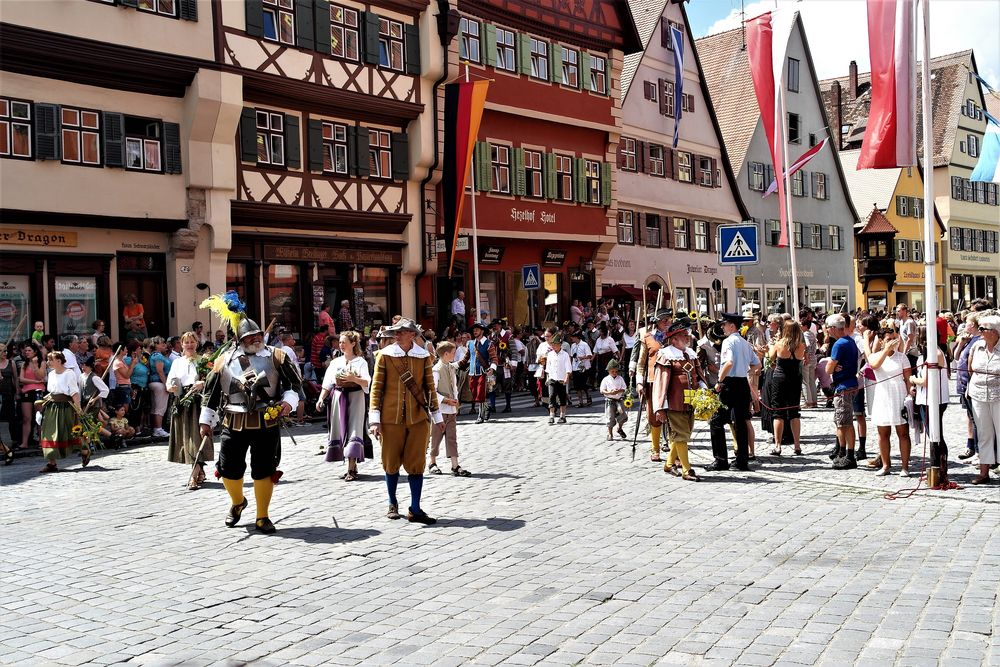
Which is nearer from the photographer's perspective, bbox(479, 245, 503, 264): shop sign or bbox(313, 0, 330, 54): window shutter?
bbox(313, 0, 330, 54): window shutter

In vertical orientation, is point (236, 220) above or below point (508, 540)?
above

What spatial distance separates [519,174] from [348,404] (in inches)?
877

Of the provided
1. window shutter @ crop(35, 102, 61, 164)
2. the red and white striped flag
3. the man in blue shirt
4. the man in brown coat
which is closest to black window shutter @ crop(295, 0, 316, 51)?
window shutter @ crop(35, 102, 61, 164)

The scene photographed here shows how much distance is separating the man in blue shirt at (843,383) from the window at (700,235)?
1326 inches

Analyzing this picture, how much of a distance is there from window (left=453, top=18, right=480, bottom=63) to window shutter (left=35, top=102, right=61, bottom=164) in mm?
13459

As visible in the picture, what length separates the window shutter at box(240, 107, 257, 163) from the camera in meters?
25.7

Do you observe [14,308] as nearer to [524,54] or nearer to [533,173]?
[533,173]

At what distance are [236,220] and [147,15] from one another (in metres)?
5.02

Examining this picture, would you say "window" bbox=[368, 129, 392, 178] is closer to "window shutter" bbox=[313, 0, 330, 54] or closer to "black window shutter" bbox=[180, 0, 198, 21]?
"window shutter" bbox=[313, 0, 330, 54]

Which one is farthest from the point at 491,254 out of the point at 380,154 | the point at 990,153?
the point at 990,153

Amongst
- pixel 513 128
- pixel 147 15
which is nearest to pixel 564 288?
pixel 513 128

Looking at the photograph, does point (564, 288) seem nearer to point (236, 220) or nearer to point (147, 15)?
point (236, 220)

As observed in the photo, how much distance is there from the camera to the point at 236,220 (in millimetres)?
25844

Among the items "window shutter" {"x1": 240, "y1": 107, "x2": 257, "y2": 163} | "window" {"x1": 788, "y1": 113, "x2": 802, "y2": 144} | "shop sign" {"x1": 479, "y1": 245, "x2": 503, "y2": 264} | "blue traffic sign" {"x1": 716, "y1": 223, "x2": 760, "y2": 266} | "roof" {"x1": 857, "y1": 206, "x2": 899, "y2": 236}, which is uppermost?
"window" {"x1": 788, "y1": 113, "x2": 802, "y2": 144}
